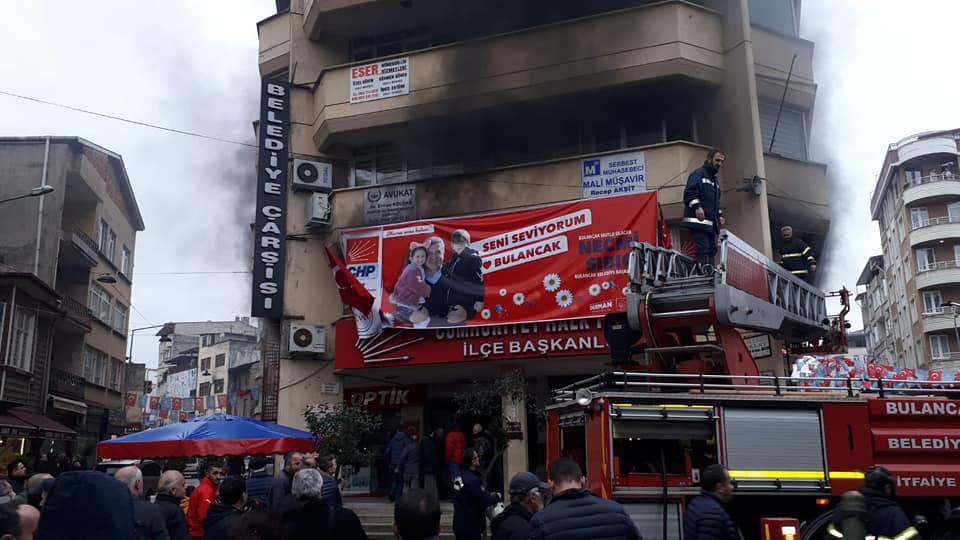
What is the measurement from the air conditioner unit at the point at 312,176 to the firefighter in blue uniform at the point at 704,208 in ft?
37.9

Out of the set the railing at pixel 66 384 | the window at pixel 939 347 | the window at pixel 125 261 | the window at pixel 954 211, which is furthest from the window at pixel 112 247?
the window at pixel 954 211

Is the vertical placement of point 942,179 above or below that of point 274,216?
above

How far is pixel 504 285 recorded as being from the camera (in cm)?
1692

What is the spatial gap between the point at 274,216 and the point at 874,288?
66325 mm

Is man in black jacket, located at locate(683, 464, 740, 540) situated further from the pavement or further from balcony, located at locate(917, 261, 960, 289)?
balcony, located at locate(917, 261, 960, 289)

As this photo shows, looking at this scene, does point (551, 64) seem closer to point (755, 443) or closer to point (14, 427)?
point (755, 443)

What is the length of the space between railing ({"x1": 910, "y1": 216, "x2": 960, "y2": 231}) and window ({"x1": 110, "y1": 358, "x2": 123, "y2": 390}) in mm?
47513

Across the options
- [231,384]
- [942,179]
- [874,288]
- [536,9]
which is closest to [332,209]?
[536,9]

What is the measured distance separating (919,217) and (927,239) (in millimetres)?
2201

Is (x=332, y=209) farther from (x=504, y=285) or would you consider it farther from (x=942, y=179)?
(x=942, y=179)

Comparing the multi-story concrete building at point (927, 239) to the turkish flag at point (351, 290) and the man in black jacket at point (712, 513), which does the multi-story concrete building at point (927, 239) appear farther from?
the man in black jacket at point (712, 513)

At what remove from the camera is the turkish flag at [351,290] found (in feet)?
57.5

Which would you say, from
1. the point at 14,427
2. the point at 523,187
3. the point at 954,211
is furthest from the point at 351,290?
the point at 954,211

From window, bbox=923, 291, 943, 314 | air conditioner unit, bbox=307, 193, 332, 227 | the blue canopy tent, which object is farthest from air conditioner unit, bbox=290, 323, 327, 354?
window, bbox=923, 291, 943, 314
